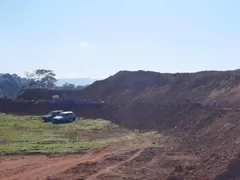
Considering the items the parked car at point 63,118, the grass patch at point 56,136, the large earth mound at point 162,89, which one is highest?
the large earth mound at point 162,89

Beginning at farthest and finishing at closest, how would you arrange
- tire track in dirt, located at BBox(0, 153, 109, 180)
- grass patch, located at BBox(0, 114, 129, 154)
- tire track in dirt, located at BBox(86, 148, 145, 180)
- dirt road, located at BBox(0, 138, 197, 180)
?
grass patch, located at BBox(0, 114, 129, 154)
tire track in dirt, located at BBox(0, 153, 109, 180)
dirt road, located at BBox(0, 138, 197, 180)
tire track in dirt, located at BBox(86, 148, 145, 180)

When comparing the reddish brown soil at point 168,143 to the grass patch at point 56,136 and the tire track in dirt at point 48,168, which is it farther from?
the grass patch at point 56,136

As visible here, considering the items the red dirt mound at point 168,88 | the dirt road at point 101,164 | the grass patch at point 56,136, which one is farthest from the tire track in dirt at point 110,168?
the red dirt mound at point 168,88

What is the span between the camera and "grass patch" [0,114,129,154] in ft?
81.5

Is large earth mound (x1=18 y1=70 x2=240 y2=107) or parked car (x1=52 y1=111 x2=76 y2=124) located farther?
large earth mound (x1=18 y1=70 x2=240 y2=107)

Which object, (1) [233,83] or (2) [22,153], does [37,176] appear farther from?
(1) [233,83]

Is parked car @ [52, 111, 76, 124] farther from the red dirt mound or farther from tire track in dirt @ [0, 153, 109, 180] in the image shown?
tire track in dirt @ [0, 153, 109, 180]

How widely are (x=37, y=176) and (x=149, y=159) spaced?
568 centimetres

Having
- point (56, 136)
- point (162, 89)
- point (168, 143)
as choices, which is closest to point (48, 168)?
point (168, 143)

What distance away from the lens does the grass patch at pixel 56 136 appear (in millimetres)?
24828

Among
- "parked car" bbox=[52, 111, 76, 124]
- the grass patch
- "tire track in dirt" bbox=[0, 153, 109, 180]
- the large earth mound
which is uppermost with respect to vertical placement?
the large earth mound

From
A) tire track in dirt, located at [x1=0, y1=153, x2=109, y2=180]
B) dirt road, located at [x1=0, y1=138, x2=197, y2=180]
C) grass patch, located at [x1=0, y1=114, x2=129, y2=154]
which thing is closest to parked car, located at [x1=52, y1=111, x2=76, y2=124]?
grass patch, located at [x1=0, y1=114, x2=129, y2=154]

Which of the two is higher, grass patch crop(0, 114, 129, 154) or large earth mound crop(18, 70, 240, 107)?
large earth mound crop(18, 70, 240, 107)

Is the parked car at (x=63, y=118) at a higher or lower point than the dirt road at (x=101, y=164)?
higher
